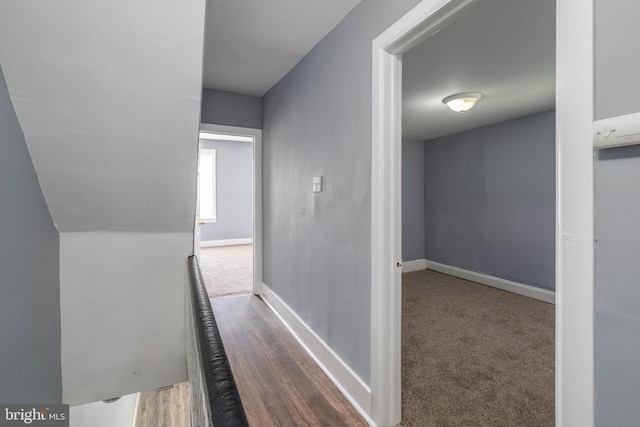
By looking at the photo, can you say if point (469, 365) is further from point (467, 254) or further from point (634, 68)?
point (467, 254)

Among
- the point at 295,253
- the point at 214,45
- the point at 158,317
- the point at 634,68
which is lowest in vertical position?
the point at 158,317

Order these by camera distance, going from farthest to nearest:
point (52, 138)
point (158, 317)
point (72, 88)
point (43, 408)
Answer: point (158, 317) → point (43, 408) → point (52, 138) → point (72, 88)

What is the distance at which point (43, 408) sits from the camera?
1542 millimetres

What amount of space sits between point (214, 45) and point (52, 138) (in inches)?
57.4

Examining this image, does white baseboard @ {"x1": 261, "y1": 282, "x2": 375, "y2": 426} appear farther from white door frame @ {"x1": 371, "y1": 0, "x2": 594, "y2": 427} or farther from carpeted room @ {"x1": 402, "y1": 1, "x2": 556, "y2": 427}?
white door frame @ {"x1": 371, "y1": 0, "x2": 594, "y2": 427}

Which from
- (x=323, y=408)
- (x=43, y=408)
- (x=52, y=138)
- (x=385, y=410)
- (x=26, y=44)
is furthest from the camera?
(x=323, y=408)

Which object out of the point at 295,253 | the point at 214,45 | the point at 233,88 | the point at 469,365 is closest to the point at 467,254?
the point at 469,365

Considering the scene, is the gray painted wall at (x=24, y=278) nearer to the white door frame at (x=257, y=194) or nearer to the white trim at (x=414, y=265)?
the white door frame at (x=257, y=194)

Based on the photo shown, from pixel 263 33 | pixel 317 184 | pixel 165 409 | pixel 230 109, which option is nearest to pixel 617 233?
pixel 317 184

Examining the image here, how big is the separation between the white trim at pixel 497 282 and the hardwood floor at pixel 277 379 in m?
3.12

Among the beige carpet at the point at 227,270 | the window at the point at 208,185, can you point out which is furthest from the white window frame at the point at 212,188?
the beige carpet at the point at 227,270

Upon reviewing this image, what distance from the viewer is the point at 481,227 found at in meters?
4.52

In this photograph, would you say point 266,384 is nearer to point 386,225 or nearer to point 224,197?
point 386,225

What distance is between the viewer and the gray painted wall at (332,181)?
5.99ft
